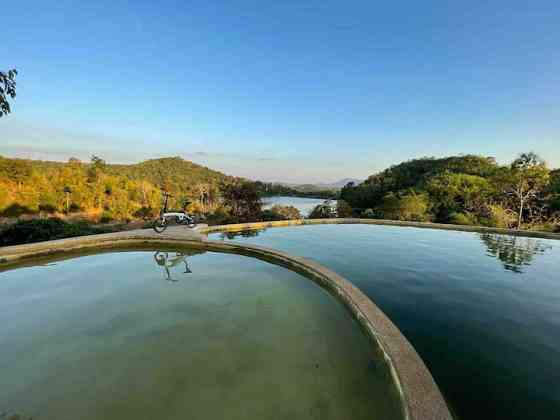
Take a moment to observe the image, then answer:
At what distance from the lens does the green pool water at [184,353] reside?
150 cm

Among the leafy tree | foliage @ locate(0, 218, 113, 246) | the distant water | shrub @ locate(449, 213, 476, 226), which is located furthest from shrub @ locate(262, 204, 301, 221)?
the leafy tree

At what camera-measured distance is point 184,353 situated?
2010 millimetres

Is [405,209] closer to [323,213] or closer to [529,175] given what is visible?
[323,213]

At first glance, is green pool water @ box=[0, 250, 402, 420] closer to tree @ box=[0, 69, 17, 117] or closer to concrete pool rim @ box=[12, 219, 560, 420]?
concrete pool rim @ box=[12, 219, 560, 420]

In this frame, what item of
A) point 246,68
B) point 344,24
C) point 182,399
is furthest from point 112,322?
point 246,68

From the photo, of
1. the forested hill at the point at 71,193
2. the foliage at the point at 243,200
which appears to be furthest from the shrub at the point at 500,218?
the forested hill at the point at 71,193

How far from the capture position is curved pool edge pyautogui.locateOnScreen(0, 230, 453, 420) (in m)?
1.39

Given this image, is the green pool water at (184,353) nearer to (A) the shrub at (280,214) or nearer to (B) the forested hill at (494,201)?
(A) the shrub at (280,214)

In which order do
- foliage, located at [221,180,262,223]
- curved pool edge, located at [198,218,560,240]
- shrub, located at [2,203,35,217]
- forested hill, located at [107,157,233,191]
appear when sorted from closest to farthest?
curved pool edge, located at [198,218,560,240], foliage, located at [221,180,262,223], shrub, located at [2,203,35,217], forested hill, located at [107,157,233,191]

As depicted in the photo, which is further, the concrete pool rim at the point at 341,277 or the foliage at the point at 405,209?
the foliage at the point at 405,209

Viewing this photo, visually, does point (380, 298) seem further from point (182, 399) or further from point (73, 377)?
point (73, 377)

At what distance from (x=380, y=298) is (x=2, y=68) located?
4.66 metres

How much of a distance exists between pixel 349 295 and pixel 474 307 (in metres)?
1.71

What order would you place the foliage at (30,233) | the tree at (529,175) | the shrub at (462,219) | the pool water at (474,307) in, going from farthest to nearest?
1. the shrub at (462,219)
2. the tree at (529,175)
3. the foliage at (30,233)
4. the pool water at (474,307)
